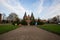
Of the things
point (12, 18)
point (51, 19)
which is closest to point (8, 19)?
point (12, 18)

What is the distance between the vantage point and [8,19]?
134250mm

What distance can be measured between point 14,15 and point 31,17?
1870 centimetres

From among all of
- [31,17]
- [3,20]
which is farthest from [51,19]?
[3,20]

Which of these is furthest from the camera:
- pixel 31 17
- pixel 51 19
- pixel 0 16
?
pixel 51 19

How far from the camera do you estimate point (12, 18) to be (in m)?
134

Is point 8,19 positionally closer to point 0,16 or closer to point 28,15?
point 0,16

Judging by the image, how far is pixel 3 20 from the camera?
410ft

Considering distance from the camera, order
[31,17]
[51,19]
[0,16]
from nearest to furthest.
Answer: [0,16], [31,17], [51,19]

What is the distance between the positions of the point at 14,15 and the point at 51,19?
51.1 metres

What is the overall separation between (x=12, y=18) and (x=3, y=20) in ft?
41.3

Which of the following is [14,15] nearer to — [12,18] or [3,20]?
[12,18]

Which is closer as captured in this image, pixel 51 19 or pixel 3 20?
pixel 3 20

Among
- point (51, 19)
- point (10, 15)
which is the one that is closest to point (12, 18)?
point (10, 15)

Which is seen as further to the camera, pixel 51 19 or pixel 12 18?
pixel 51 19
